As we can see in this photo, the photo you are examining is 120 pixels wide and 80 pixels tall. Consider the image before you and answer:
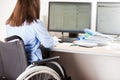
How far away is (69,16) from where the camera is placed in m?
2.51

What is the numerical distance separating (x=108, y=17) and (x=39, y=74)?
0.99 meters

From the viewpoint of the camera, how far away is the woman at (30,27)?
186cm

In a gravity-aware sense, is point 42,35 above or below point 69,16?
below

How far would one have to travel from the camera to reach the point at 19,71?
1.80 metres

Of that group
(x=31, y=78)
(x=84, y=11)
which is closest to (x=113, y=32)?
(x=84, y=11)

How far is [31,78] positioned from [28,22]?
445 mm

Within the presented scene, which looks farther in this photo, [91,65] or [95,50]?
[91,65]

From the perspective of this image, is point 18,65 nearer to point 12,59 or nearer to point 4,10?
point 12,59

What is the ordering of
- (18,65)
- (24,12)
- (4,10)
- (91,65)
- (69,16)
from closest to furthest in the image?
(18,65) < (24,12) < (91,65) < (69,16) < (4,10)

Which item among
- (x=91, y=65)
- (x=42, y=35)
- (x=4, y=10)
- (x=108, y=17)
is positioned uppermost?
(x=4, y=10)

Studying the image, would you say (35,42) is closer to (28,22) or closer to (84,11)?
(28,22)

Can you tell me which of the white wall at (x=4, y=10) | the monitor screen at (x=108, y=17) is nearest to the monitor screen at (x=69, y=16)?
the monitor screen at (x=108, y=17)

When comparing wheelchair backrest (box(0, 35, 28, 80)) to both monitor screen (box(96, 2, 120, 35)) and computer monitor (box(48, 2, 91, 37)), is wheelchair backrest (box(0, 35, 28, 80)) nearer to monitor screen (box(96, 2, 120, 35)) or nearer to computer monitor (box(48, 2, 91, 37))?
computer monitor (box(48, 2, 91, 37))

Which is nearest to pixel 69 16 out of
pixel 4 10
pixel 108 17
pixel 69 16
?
pixel 69 16
